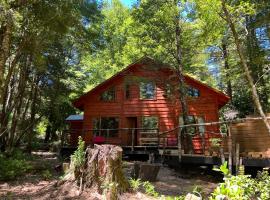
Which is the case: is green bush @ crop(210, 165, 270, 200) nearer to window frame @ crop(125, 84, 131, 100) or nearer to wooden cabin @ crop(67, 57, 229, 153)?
wooden cabin @ crop(67, 57, 229, 153)

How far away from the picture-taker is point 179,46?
679 inches

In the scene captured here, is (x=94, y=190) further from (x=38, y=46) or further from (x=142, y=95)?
(x=142, y=95)

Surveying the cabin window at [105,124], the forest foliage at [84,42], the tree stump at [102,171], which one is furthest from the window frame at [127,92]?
the tree stump at [102,171]

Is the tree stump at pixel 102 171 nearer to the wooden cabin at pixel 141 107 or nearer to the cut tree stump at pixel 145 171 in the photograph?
the cut tree stump at pixel 145 171

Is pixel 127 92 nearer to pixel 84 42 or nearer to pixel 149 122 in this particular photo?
pixel 149 122

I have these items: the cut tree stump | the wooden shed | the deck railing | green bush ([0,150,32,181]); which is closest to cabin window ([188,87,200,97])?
the deck railing

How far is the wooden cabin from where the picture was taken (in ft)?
66.1

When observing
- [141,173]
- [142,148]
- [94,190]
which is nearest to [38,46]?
[141,173]

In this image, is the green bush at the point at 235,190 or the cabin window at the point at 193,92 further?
the cabin window at the point at 193,92

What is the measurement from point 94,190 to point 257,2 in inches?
454

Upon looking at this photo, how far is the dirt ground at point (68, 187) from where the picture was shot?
22.2 ft

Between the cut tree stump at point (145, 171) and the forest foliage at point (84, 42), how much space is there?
3819 millimetres

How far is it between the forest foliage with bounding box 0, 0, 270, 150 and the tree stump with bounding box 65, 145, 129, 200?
14.2ft

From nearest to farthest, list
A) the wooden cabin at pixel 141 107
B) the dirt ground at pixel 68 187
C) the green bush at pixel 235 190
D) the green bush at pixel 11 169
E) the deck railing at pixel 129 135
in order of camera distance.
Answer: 1. the green bush at pixel 235 190
2. the dirt ground at pixel 68 187
3. the green bush at pixel 11 169
4. the deck railing at pixel 129 135
5. the wooden cabin at pixel 141 107
